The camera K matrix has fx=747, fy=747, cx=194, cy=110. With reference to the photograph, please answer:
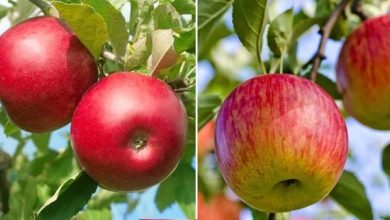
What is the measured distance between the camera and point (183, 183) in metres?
1.44

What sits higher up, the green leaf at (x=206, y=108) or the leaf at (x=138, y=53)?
the leaf at (x=138, y=53)

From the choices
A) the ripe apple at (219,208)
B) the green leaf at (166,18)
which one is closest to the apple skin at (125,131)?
the green leaf at (166,18)

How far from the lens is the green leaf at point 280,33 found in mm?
1172

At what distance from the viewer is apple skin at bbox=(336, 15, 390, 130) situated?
3.96 ft

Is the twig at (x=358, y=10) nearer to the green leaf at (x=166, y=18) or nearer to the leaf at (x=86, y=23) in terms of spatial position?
the green leaf at (x=166, y=18)

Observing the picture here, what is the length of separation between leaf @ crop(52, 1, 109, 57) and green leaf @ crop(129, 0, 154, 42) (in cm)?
8

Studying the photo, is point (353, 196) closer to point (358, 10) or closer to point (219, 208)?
point (358, 10)

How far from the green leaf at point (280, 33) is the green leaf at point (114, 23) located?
1.10 ft

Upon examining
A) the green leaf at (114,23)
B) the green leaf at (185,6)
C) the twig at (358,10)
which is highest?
the green leaf at (114,23)

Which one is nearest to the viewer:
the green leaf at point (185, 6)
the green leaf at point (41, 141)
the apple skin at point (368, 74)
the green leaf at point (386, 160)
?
the green leaf at point (185, 6)

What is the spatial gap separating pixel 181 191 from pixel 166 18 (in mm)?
537

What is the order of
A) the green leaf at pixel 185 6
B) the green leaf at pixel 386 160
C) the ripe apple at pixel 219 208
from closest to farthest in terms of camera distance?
the green leaf at pixel 185 6, the green leaf at pixel 386 160, the ripe apple at pixel 219 208

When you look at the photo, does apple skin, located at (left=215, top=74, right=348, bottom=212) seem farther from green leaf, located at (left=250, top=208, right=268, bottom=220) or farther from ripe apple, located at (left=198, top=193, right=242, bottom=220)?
ripe apple, located at (left=198, top=193, right=242, bottom=220)

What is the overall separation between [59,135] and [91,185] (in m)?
0.60
